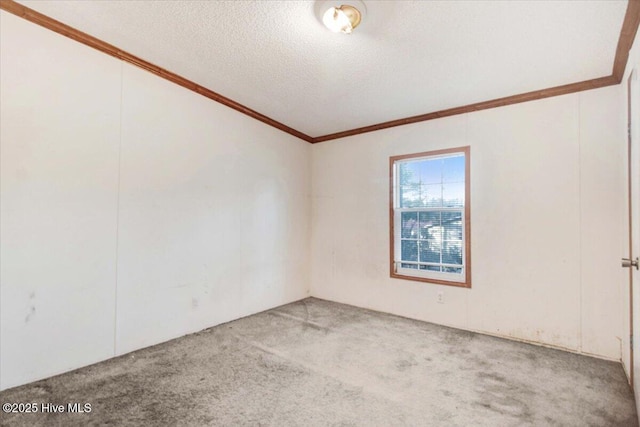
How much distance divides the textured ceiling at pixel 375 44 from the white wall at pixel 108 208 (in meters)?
0.37

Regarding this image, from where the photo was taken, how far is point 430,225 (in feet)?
11.8

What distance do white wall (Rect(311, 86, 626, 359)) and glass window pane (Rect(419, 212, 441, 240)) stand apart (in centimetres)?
42

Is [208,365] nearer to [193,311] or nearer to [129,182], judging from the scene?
[193,311]

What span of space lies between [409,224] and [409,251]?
34cm

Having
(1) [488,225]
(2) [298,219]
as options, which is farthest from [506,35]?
(2) [298,219]

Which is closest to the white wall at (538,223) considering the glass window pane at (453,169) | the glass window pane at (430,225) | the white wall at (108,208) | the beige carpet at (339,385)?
the glass window pane at (453,169)

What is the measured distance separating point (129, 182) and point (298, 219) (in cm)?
229

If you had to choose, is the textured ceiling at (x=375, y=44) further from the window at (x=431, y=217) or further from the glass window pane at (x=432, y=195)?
the glass window pane at (x=432, y=195)

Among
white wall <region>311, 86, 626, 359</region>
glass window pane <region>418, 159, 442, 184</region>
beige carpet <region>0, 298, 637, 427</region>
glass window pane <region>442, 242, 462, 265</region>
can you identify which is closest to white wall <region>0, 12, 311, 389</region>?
beige carpet <region>0, 298, 637, 427</region>

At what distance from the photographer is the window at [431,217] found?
335 cm

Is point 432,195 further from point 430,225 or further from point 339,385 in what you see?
point 339,385

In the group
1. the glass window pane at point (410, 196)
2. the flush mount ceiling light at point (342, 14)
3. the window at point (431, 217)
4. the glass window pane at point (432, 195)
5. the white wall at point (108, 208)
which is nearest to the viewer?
the flush mount ceiling light at point (342, 14)

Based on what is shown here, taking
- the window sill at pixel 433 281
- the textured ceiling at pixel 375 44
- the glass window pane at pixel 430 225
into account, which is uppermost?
the textured ceiling at pixel 375 44

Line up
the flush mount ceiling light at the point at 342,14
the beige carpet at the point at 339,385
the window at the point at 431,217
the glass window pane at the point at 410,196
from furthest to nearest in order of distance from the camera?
the glass window pane at the point at 410,196 → the window at the point at 431,217 → the flush mount ceiling light at the point at 342,14 → the beige carpet at the point at 339,385
